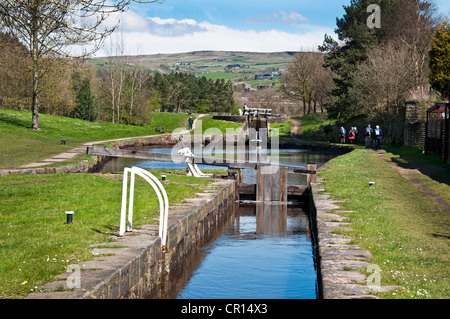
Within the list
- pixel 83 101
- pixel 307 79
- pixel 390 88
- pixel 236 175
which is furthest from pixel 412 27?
pixel 236 175

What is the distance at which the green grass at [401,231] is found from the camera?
7281 mm

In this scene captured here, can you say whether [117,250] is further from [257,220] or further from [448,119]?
[448,119]

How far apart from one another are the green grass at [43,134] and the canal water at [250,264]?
10566 millimetres

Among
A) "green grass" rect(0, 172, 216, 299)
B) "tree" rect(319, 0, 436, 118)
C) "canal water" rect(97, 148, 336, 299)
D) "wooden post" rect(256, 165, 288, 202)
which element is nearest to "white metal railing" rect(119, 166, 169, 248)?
"green grass" rect(0, 172, 216, 299)

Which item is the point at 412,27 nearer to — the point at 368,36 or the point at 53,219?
the point at 368,36

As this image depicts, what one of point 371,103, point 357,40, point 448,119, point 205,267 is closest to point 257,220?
point 205,267

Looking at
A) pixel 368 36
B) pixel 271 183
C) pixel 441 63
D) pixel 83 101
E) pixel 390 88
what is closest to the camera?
pixel 271 183

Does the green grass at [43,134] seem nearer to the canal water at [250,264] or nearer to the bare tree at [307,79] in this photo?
the canal water at [250,264]

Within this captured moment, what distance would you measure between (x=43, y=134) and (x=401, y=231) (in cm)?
3599

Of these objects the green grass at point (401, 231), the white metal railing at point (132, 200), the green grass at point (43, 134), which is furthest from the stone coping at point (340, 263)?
the green grass at point (43, 134)

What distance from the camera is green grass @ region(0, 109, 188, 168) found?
27.8 meters

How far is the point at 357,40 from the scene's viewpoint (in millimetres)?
59469

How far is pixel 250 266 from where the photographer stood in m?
12.3

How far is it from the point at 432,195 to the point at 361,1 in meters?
48.8
